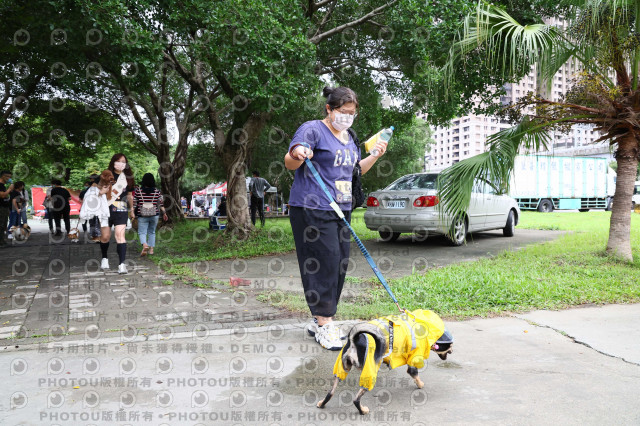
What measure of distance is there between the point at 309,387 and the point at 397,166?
29916 millimetres

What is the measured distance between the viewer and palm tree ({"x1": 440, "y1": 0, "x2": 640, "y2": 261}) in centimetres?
616

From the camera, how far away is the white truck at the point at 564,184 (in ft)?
81.3

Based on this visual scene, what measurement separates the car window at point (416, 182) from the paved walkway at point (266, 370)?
4586 mm

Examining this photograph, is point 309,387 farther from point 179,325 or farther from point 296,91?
point 296,91

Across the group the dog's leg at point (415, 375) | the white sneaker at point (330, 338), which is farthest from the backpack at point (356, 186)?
the dog's leg at point (415, 375)

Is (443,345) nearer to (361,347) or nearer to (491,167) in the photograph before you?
(361,347)

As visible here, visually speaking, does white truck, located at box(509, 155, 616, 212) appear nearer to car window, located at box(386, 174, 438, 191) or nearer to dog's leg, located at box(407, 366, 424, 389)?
car window, located at box(386, 174, 438, 191)

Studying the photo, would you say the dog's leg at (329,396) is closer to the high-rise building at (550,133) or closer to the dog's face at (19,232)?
the high-rise building at (550,133)

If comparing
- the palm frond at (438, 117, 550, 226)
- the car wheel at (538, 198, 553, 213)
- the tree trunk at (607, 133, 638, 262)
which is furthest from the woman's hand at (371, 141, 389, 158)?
the car wheel at (538, 198, 553, 213)

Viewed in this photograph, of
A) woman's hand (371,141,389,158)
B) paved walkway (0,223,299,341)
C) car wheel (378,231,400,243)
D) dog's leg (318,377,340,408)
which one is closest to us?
dog's leg (318,377,340,408)

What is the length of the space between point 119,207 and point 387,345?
18.6 feet

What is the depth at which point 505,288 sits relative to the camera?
16.8 ft

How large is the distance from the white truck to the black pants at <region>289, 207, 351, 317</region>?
76.0 feet

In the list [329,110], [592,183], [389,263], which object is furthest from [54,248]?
[592,183]
